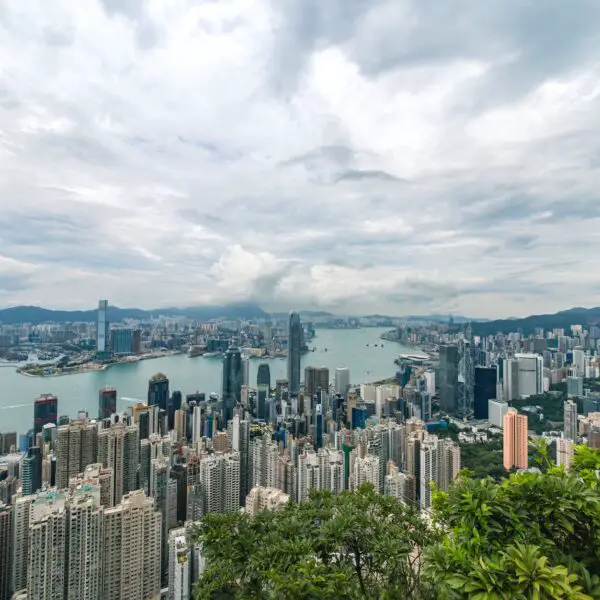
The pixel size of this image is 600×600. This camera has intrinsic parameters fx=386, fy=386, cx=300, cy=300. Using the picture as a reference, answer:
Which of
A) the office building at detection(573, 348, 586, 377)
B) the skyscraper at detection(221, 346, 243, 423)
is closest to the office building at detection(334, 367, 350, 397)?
the skyscraper at detection(221, 346, 243, 423)

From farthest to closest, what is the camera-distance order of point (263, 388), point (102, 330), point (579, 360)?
point (579, 360)
point (102, 330)
point (263, 388)

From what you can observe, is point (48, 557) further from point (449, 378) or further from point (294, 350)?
point (449, 378)

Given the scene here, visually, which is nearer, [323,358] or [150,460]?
[150,460]

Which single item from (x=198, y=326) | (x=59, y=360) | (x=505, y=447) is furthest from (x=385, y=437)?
(x=59, y=360)

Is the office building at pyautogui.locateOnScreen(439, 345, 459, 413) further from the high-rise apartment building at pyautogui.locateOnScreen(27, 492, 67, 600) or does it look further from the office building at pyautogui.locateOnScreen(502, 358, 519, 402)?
the high-rise apartment building at pyautogui.locateOnScreen(27, 492, 67, 600)

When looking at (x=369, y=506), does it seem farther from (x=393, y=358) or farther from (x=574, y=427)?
(x=393, y=358)

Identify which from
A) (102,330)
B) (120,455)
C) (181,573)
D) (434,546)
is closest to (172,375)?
(102,330)
